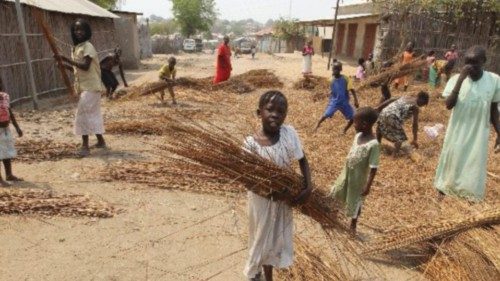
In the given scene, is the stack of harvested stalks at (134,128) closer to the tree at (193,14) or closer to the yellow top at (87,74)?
the yellow top at (87,74)

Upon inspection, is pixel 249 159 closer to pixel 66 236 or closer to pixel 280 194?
pixel 280 194

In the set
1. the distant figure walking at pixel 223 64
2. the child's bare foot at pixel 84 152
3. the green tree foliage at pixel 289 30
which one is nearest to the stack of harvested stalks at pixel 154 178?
the child's bare foot at pixel 84 152

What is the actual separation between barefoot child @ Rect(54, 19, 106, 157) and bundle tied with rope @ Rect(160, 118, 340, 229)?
2.96 metres

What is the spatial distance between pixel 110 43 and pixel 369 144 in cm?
1604

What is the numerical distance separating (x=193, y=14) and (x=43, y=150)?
50232 mm

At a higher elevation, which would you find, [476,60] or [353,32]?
[476,60]

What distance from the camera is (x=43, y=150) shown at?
18.4 feet

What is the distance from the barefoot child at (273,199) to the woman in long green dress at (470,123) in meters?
1.83

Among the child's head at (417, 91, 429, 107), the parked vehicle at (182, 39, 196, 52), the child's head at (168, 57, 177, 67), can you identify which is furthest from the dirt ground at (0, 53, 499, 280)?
the parked vehicle at (182, 39, 196, 52)

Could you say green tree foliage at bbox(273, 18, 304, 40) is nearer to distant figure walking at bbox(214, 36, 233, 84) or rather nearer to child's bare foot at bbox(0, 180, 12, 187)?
distant figure walking at bbox(214, 36, 233, 84)

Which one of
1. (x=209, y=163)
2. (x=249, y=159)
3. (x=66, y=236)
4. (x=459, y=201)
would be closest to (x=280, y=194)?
(x=249, y=159)

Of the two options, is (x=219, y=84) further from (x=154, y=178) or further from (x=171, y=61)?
(x=154, y=178)

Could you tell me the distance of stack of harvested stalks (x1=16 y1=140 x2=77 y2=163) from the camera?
536 cm

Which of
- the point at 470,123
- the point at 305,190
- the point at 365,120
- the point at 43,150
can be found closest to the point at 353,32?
the point at 43,150
